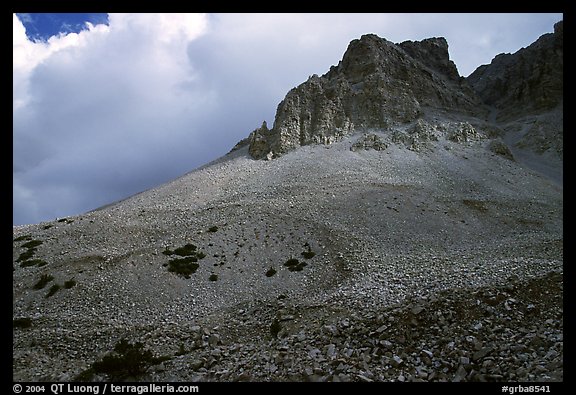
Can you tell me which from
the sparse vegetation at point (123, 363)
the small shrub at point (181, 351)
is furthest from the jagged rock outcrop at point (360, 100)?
the sparse vegetation at point (123, 363)

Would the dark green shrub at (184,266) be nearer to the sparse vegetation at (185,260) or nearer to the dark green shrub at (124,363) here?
the sparse vegetation at (185,260)

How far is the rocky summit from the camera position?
19.4 meters

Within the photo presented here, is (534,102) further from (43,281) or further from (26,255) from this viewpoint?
(26,255)

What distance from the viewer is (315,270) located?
34562mm

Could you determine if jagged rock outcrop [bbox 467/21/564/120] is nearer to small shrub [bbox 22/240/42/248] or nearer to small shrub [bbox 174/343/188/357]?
small shrub [bbox 174/343/188/357]

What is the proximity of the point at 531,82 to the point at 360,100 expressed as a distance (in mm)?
59464

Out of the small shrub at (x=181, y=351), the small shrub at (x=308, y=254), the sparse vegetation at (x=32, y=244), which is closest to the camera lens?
the small shrub at (x=181, y=351)

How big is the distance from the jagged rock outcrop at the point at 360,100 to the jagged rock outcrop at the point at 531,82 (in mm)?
9555

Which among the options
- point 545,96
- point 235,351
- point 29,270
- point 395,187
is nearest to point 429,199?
point 395,187

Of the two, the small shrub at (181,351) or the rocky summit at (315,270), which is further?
the small shrub at (181,351)

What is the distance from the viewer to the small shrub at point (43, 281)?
105 feet

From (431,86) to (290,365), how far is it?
10204 centimetres

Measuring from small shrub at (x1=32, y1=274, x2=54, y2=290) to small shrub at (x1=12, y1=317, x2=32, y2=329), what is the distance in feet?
15.8

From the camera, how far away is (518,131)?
98438 mm
